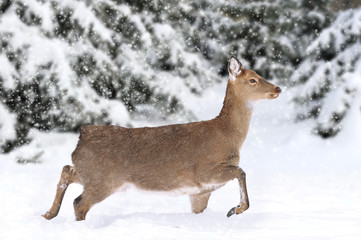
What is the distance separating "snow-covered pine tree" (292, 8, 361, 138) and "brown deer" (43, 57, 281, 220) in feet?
14.8

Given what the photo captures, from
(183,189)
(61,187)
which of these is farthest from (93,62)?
(183,189)

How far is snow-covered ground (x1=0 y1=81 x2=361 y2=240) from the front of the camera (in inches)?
173

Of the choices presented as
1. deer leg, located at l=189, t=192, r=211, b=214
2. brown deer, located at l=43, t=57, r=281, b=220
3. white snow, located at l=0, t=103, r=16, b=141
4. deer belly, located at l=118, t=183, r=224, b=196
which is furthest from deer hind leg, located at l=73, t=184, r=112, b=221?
white snow, located at l=0, t=103, r=16, b=141

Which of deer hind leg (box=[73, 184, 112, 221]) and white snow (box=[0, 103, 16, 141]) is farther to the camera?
white snow (box=[0, 103, 16, 141])

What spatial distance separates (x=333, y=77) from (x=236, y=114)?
4928 millimetres

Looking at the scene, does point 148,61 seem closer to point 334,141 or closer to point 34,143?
point 34,143

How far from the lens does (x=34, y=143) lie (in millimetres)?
8008

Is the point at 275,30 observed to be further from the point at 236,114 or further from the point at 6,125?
the point at 236,114

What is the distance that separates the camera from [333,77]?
9453mm

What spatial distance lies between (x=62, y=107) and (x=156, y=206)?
98.6 inches

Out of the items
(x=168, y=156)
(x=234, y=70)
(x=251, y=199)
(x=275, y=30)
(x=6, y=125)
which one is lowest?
(x=168, y=156)

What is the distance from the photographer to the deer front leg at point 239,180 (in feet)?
14.9

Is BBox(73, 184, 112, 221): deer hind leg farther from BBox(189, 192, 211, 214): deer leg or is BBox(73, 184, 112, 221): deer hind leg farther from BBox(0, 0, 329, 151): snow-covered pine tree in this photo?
BBox(0, 0, 329, 151): snow-covered pine tree

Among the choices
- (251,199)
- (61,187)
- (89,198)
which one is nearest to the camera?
(89,198)
